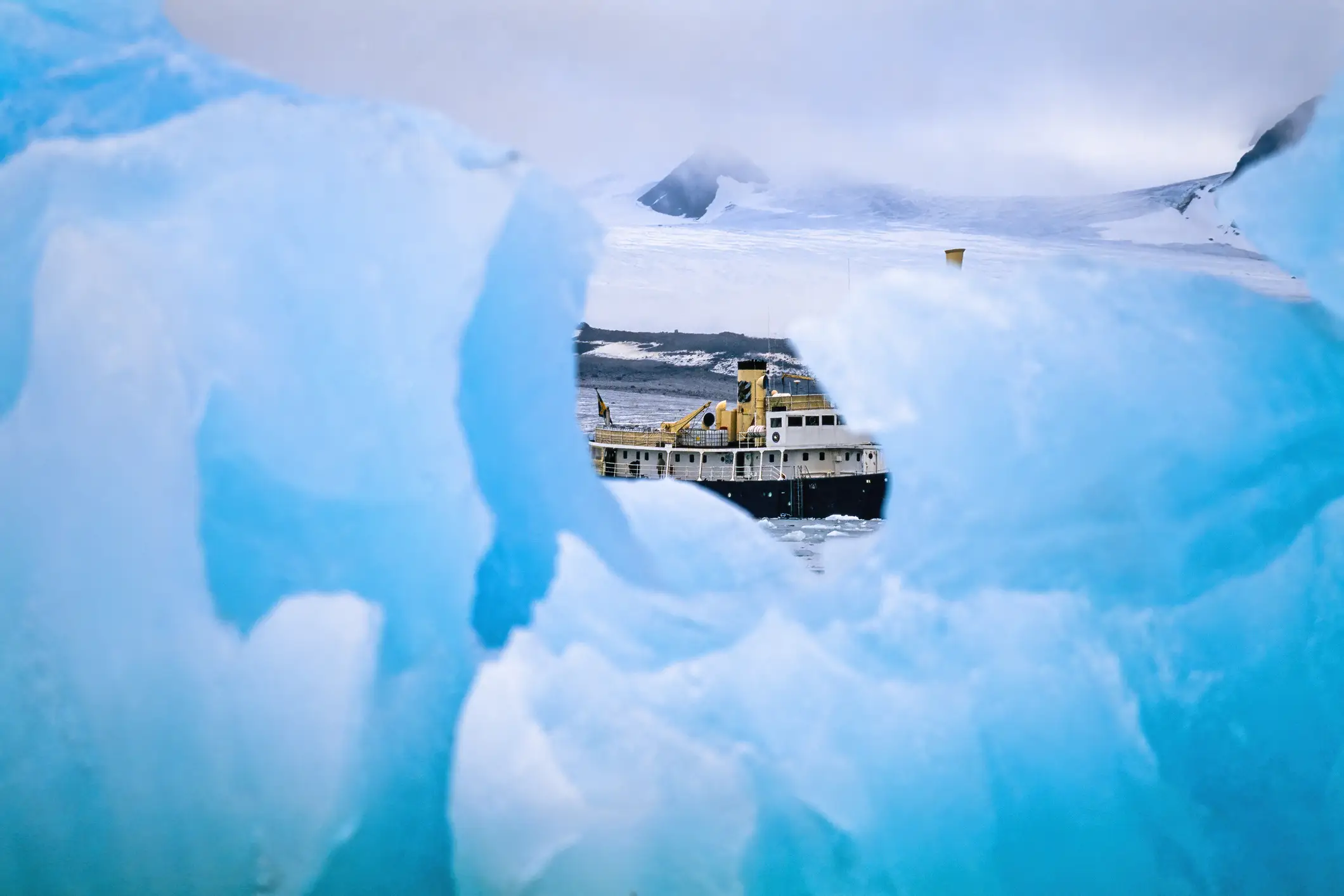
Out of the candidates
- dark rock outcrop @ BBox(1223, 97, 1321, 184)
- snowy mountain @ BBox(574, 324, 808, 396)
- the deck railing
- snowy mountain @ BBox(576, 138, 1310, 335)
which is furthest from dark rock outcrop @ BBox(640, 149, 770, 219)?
dark rock outcrop @ BBox(1223, 97, 1321, 184)

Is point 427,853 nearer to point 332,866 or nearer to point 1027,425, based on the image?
point 332,866

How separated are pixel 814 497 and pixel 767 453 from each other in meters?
0.49

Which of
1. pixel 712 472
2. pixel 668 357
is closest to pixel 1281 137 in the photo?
pixel 668 357

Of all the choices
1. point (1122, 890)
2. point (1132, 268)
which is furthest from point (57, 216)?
point (1122, 890)

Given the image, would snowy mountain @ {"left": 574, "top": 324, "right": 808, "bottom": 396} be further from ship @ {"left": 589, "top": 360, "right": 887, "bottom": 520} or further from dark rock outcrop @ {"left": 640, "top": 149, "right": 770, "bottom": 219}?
dark rock outcrop @ {"left": 640, "top": 149, "right": 770, "bottom": 219}

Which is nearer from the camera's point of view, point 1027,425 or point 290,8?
point 1027,425

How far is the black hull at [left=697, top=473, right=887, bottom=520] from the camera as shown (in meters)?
6.55

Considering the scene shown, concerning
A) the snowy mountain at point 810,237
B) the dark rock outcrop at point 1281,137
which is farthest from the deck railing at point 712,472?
the dark rock outcrop at point 1281,137

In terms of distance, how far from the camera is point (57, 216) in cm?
346

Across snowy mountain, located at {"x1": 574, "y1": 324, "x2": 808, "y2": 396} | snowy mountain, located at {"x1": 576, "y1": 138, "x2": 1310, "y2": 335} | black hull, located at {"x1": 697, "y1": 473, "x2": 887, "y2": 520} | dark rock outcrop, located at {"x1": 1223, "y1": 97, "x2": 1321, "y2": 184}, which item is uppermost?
dark rock outcrop, located at {"x1": 1223, "y1": 97, "x2": 1321, "y2": 184}

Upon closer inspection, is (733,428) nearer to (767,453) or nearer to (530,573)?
(767,453)

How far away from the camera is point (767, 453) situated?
6418 millimetres

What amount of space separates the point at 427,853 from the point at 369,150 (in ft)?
7.27

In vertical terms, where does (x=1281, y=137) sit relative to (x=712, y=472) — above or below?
above
